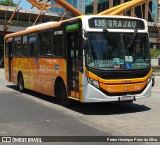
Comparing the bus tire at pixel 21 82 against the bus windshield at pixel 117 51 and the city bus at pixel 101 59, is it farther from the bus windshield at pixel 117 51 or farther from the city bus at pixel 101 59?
the bus windshield at pixel 117 51

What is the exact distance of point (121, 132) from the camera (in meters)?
8.76

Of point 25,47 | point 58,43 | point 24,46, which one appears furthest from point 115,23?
point 24,46

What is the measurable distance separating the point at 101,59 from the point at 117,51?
0.59 meters

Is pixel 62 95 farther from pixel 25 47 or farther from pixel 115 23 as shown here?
pixel 25 47

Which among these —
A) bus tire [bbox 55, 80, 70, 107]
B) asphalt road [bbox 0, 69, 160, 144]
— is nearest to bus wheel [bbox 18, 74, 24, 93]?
asphalt road [bbox 0, 69, 160, 144]

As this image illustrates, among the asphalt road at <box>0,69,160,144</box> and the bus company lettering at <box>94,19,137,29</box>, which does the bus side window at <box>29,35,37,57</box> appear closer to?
the asphalt road at <box>0,69,160,144</box>

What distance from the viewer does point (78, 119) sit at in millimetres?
10562

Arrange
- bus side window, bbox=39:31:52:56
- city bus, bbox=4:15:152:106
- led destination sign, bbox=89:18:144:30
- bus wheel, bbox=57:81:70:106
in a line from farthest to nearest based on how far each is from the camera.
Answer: bus side window, bbox=39:31:52:56, bus wheel, bbox=57:81:70:106, led destination sign, bbox=89:18:144:30, city bus, bbox=4:15:152:106

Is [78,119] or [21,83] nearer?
[78,119]

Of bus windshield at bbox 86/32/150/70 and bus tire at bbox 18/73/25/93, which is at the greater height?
bus windshield at bbox 86/32/150/70

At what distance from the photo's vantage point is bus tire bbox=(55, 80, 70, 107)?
1293cm

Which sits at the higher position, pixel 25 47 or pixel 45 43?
pixel 45 43

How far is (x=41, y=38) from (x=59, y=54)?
2022mm

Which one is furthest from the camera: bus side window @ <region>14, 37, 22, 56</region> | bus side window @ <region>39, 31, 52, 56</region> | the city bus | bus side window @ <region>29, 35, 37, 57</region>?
bus side window @ <region>14, 37, 22, 56</region>
